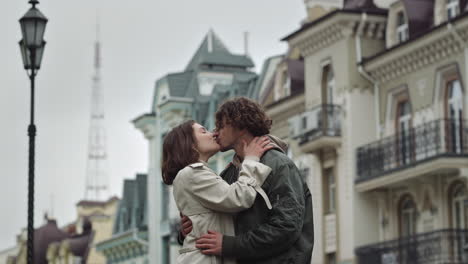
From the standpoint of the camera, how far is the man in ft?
26.4

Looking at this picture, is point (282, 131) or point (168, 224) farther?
point (168, 224)

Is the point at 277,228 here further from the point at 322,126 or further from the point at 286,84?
the point at 286,84

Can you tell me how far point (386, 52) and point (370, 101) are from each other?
180 centimetres

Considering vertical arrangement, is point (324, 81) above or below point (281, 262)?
above

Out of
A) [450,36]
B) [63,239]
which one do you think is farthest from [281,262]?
[63,239]

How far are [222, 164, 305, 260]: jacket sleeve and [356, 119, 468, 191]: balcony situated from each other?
77.7 ft

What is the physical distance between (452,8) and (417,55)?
5.16ft

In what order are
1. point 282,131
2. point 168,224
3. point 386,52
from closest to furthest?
1. point 386,52
2. point 282,131
3. point 168,224

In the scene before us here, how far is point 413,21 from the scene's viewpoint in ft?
112

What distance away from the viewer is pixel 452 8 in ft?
108

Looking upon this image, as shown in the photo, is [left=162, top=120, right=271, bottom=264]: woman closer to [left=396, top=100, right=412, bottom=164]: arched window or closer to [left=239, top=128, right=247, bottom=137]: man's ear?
[left=239, top=128, right=247, bottom=137]: man's ear

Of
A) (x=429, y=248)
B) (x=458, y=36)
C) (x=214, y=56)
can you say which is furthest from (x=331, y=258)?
(x=214, y=56)

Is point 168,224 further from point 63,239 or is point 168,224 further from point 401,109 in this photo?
point 63,239

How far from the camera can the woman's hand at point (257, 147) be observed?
327 inches
